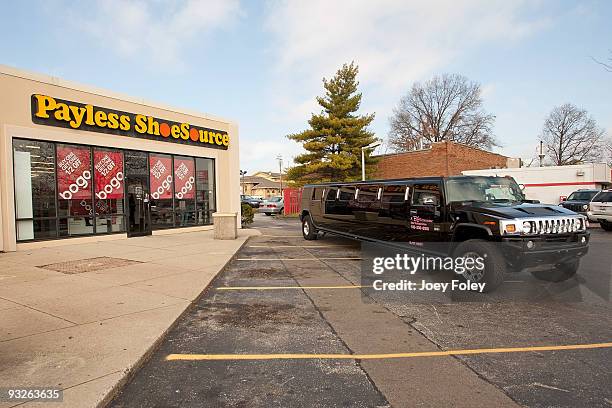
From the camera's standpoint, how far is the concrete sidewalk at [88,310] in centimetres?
350

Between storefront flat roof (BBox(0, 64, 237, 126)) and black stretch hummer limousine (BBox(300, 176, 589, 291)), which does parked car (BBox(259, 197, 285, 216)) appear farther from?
black stretch hummer limousine (BBox(300, 176, 589, 291))

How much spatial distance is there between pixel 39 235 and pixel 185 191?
595 cm

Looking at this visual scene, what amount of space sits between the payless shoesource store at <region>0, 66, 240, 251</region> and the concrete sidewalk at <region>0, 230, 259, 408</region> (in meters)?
1.93

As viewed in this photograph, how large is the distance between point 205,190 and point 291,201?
14419mm

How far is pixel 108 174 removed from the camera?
541 inches

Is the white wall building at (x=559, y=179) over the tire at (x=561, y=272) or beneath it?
over

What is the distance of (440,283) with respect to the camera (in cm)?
739

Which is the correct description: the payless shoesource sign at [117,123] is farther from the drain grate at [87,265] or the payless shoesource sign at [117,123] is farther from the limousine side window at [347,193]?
the limousine side window at [347,193]

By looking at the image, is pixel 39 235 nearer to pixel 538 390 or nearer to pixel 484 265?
pixel 484 265

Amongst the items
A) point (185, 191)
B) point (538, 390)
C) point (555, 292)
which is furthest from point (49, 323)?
point (185, 191)

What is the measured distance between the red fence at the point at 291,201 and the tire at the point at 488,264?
2514 centimetres

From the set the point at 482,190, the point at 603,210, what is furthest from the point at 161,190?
the point at 603,210

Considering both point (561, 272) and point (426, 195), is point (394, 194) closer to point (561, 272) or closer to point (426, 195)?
point (426, 195)

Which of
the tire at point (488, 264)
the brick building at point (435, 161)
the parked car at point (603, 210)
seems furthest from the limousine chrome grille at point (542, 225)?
the brick building at point (435, 161)
